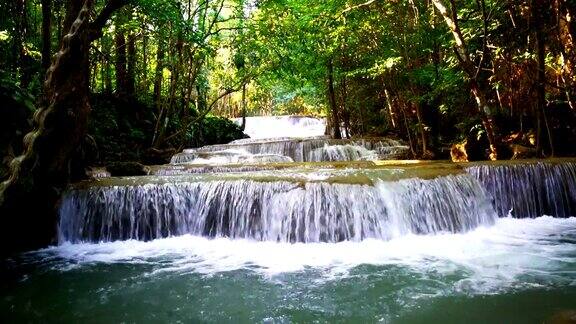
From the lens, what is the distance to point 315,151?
14.6 metres

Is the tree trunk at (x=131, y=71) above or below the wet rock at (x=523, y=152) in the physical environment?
above

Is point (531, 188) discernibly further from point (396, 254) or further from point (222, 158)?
point (222, 158)

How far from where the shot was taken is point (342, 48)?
14.5m

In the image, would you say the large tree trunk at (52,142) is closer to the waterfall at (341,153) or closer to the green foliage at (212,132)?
the waterfall at (341,153)

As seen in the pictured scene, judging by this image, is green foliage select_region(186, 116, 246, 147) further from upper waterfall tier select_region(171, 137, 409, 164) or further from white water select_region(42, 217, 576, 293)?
white water select_region(42, 217, 576, 293)

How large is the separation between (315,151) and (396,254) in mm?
8583

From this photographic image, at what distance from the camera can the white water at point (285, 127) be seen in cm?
3052

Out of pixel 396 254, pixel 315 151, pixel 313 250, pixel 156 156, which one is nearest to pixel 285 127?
pixel 315 151

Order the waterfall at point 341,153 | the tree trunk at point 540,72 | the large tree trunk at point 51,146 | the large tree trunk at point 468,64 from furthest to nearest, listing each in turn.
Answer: the waterfall at point 341,153
the tree trunk at point 540,72
the large tree trunk at point 468,64
the large tree trunk at point 51,146

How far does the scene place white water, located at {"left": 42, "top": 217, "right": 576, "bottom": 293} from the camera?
5.24 meters

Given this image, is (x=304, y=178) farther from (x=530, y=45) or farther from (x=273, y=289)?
(x=530, y=45)

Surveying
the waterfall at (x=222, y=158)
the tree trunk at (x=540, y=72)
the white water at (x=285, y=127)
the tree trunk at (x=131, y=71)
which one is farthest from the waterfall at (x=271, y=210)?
the white water at (x=285, y=127)

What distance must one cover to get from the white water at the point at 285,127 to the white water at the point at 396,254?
23.0 metres

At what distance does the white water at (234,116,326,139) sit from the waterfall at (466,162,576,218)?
21602 millimetres
